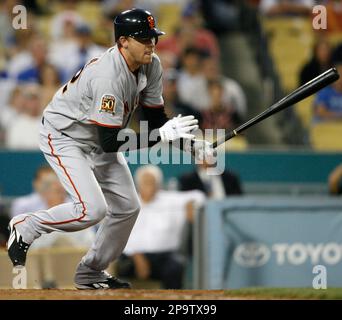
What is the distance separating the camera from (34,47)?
11523 millimetres

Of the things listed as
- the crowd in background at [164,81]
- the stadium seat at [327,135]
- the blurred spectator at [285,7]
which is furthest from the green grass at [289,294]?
the blurred spectator at [285,7]

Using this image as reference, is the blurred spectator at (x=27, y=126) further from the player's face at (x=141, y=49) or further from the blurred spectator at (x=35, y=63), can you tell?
the player's face at (x=141, y=49)

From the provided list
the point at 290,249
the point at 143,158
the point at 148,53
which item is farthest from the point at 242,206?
the point at 148,53

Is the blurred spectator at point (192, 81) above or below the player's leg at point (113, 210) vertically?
above

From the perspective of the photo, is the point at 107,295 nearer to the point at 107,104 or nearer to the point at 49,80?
the point at 107,104

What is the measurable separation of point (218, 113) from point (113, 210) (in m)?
4.17

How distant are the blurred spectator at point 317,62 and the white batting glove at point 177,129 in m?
5.58

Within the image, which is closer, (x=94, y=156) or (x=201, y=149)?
(x=201, y=149)

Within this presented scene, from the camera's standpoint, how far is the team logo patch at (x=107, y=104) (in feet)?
19.7

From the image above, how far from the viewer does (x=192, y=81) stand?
11164 millimetres

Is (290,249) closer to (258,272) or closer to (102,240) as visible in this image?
(258,272)

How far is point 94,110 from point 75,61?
5.31m

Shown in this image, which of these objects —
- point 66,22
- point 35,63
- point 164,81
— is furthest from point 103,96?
point 66,22

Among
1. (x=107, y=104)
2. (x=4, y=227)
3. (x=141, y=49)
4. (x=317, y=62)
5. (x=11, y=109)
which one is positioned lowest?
(x=4, y=227)
